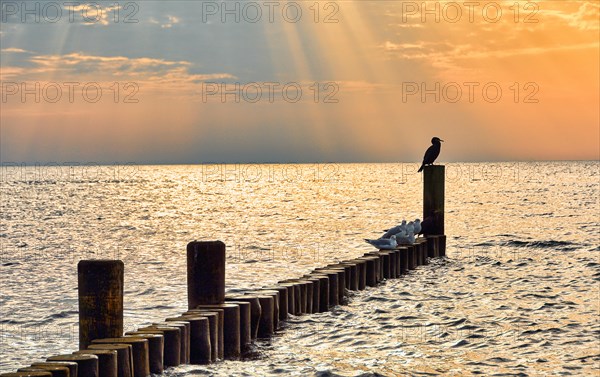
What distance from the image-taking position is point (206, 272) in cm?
1038

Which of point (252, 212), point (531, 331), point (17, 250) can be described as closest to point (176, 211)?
point (252, 212)

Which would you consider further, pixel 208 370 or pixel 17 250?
pixel 17 250

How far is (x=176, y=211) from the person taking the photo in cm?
5425

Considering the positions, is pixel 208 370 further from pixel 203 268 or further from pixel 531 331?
pixel 531 331

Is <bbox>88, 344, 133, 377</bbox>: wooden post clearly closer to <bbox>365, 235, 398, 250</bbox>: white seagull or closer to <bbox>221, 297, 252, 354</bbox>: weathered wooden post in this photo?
<bbox>221, 297, 252, 354</bbox>: weathered wooden post

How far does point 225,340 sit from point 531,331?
15.3 feet

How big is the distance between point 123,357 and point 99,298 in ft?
3.21

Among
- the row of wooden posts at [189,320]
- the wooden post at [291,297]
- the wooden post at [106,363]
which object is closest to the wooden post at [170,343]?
the row of wooden posts at [189,320]

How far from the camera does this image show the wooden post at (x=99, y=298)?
8.77 metres

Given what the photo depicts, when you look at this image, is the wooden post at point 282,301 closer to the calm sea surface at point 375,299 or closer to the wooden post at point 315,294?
the calm sea surface at point 375,299

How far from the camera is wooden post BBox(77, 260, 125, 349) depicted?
28.8ft

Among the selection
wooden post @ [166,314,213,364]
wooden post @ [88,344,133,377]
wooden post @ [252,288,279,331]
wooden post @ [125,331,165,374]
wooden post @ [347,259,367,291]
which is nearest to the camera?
wooden post @ [88,344,133,377]

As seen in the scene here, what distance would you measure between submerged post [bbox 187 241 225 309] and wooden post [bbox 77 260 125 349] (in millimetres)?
1512

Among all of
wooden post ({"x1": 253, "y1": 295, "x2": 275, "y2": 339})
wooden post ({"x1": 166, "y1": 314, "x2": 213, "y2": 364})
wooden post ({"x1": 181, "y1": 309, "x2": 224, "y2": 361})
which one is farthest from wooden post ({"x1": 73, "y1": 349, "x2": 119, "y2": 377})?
wooden post ({"x1": 253, "y1": 295, "x2": 275, "y2": 339})
